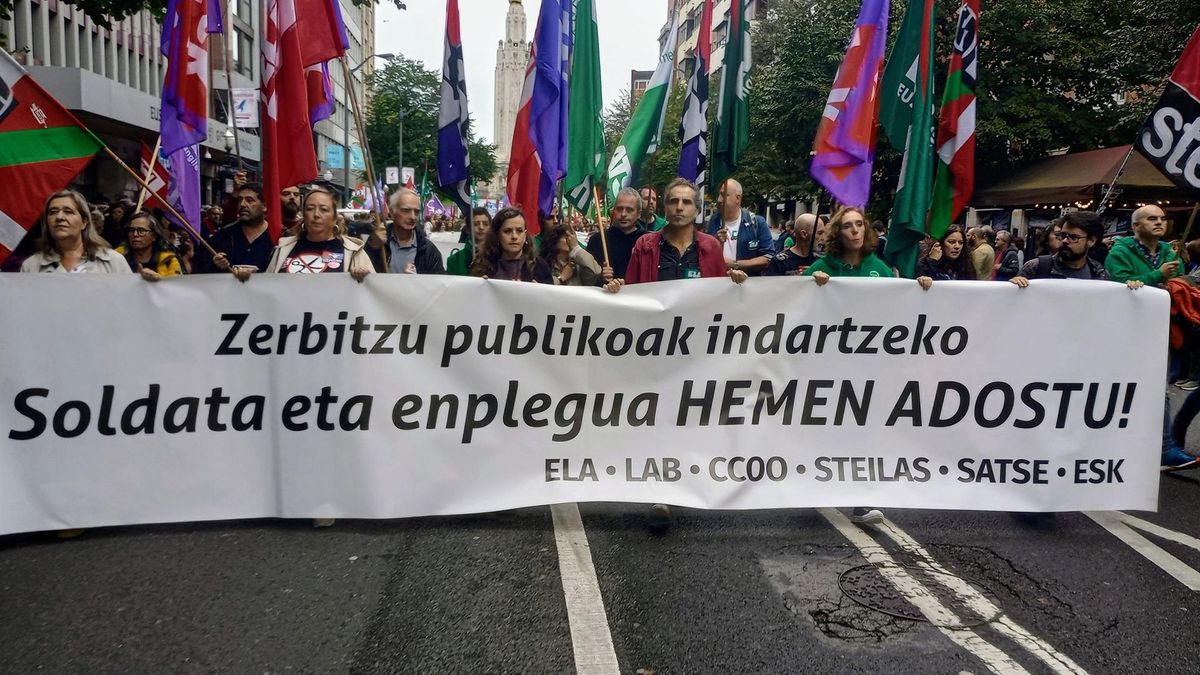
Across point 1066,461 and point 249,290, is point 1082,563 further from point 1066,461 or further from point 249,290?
point 249,290

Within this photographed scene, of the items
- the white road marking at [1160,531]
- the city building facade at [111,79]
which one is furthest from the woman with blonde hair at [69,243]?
the city building facade at [111,79]

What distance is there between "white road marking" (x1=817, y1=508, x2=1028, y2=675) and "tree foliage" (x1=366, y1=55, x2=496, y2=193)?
38.2 meters

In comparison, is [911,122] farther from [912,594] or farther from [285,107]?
[285,107]

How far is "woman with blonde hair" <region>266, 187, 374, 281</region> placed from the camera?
5922 millimetres

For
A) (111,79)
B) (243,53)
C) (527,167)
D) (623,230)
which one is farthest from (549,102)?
(243,53)

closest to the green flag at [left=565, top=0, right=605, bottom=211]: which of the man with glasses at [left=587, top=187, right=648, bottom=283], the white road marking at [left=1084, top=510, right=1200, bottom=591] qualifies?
the man with glasses at [left=587, top=187, right=648, bottom=283]

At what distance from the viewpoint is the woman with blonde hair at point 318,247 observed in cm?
592

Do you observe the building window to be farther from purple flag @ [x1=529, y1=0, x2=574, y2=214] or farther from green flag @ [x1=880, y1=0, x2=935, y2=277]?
green flag @ [x1=880, y1=0, x2=935, y2=277]

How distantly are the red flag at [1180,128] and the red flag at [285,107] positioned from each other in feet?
17.0

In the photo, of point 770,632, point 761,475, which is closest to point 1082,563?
point 761,475

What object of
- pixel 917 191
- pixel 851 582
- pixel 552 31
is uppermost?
pixel 552 31

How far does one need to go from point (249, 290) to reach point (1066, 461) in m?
4.21

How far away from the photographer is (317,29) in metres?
6.61

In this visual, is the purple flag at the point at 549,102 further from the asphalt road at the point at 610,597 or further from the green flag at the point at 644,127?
the asphalt road at the point at 610,597
